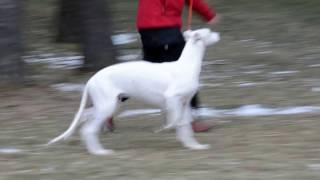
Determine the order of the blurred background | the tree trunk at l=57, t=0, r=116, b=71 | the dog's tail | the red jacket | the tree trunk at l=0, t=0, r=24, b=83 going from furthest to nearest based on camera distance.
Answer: the tree trunk at l=57, t=0, r=116, b=71 < the tree trunk at l=0, t=0, r=24, b=83 < the red jacket < the dog's tail < the blurred background

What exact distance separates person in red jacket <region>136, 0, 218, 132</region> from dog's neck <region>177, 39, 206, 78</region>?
54cm

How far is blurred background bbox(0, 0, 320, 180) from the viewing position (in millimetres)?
6031

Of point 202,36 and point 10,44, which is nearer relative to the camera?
point 202,36

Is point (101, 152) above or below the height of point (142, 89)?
below

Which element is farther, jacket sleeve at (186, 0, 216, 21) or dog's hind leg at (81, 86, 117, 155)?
jacket sleeve at (186, 0, 216, 21)

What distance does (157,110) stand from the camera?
27.5 ft

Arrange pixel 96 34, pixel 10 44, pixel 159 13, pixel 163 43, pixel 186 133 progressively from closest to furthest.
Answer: pixel 186 133, pixel 159 13, pixel 163 43, pixel 10 44, pixel 96 34

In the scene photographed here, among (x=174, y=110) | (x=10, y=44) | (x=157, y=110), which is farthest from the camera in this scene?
(x=10, y=44)

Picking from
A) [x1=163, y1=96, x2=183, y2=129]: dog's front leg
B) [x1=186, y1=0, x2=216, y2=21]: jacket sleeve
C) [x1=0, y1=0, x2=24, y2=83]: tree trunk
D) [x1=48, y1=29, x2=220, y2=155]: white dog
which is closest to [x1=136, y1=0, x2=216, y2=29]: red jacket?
[x1=186, y1=0, x2=216, y2=21]: jacket sleeve

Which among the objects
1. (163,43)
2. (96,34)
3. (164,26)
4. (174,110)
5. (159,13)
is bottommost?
(96,34)

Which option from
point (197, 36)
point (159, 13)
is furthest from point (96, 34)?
point (197, 36)

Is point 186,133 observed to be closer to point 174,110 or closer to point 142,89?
point 174,110

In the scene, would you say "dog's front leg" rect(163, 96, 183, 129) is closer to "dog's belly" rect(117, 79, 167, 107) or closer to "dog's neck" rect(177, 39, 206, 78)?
"dog's belly" rect(117, 79, 167, 107)

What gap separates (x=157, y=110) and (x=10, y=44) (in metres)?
2.00
